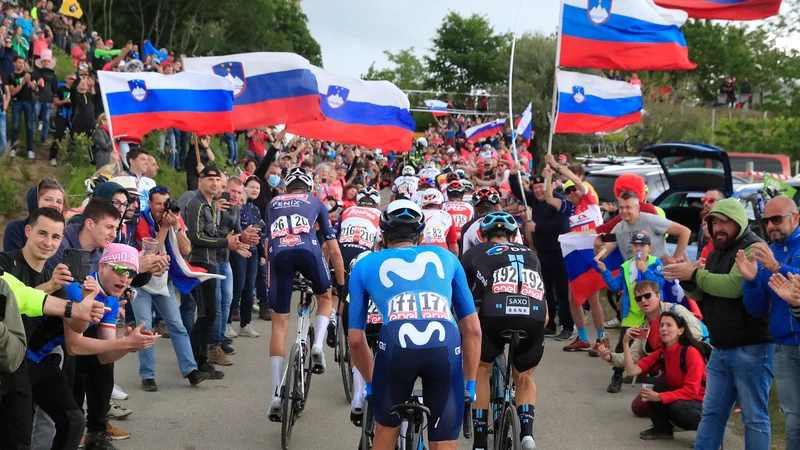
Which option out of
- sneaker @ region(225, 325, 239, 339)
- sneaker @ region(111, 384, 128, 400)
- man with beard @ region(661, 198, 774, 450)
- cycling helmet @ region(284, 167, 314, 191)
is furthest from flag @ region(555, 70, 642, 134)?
sneaker @ region(111, 384, 128, 400)

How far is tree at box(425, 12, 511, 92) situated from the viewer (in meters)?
82.4

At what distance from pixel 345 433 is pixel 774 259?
4.02 meters

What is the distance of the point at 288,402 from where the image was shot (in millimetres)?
7641

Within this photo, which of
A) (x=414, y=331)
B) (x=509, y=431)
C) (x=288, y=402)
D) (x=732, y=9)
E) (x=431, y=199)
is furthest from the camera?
(x=732, y=9)

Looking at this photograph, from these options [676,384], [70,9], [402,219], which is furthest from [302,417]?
[70,9]

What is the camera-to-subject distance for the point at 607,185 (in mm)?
18969

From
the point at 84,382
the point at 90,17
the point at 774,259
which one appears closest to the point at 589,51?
the point at 774,259

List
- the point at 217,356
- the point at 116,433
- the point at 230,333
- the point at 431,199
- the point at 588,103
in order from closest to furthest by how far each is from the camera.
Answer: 1. the point at 116,433
2. the point at 431,199
3. the point at 217,356
4. the point at 230,333
5. the point at 588,103

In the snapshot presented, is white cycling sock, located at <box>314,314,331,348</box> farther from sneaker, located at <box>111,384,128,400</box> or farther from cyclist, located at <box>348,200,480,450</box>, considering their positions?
cyclist, located at <box>348,200,480,450</box>

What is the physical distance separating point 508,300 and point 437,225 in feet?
11.7

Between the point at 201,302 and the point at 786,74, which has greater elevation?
the point at 786,74

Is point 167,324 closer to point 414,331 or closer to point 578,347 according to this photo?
point 414,331

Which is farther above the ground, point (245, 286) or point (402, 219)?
point (402, 219)

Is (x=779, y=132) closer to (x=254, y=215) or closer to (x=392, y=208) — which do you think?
(x=254, y=215)
